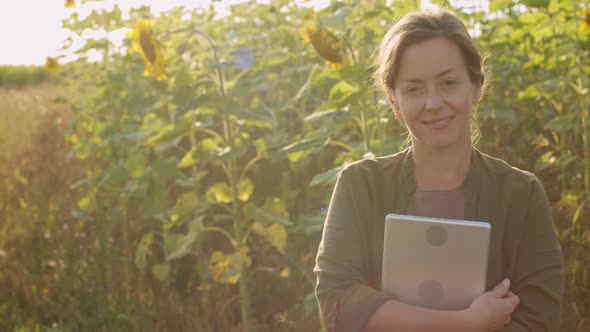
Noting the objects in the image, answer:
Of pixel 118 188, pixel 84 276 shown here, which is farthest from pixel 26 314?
pixel 118 188

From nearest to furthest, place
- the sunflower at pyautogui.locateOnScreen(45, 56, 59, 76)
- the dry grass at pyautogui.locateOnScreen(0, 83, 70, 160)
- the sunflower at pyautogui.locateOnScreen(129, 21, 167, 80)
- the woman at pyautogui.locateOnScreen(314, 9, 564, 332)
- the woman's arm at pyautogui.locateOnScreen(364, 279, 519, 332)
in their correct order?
the woman's arm at pyautogui.locateOnScreen(364, 279, 519, 332), the woman at pyautogui.locateOnScreen(314, 9, 564, 332), the sunflower at pyautogui.locateOnScreen(129, 21, 167, 80), the sunflower at pyautogui.locateOnScreen(45, 56, 59, 76), the dry grass at pyautogui.locateOnScreen(0, 83, 70, 160)

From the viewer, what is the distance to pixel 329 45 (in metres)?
2.83

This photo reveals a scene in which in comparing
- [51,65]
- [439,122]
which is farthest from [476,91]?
[51,65]

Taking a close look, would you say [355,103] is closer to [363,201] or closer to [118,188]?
[363,201]

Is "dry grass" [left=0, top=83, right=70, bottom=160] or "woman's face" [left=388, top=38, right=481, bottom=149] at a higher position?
"woman's face" [left=388, top=38, right=481, bottom=149]

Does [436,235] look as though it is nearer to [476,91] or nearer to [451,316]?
[451,316]

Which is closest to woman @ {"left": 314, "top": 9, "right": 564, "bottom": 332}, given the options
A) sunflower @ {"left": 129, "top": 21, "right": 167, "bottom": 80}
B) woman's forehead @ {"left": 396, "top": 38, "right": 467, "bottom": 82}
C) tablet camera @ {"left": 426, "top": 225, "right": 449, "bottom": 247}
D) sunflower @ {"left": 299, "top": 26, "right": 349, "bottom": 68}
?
woman's forehead @ {"left": 396, "top": 38, "right": 467, "bottom": 82}

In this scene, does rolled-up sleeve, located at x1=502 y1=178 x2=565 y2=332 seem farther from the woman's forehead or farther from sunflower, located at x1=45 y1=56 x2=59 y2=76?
sunflower, located at x1=45 y1=56 x2=59 y2=76

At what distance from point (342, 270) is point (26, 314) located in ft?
8.55

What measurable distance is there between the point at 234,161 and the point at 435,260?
180cm

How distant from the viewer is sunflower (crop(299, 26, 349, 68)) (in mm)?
2830

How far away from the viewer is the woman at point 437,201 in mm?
1499

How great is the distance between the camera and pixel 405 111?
155 centimetres

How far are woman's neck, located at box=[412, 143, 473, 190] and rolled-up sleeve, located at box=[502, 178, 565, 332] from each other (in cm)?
16
